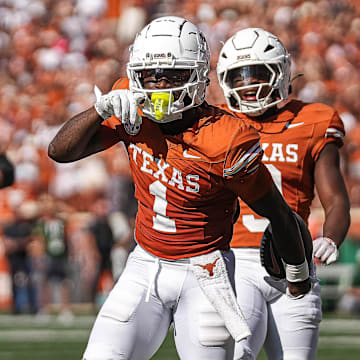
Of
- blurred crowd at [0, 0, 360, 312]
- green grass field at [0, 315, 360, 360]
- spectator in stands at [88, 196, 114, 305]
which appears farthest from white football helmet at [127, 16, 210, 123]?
spectator in stands at [88, 196, 114, 305]

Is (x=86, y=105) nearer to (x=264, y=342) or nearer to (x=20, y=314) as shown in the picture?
(x=20, y=314)

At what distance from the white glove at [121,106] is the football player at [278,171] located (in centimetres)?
104

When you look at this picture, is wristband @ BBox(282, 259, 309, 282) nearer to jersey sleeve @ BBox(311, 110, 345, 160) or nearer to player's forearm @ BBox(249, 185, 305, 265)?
player's forearm @ BBox(249, 185, 305, 265)

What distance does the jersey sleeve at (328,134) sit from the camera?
385cm

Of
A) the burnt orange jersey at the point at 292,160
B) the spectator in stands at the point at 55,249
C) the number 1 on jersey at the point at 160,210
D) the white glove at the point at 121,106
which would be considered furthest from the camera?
the spectator in stands at the point at 55,249

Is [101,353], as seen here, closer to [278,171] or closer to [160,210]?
[160,210]

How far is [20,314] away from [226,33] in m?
4.92

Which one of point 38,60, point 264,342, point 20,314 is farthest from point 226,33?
point 264,342

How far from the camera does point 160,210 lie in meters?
3.16

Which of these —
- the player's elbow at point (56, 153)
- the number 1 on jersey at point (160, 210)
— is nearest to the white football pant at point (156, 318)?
the number 1 on jersey at point (160, 210)

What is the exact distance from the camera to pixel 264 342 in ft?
12.4

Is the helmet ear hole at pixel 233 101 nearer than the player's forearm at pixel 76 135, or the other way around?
the player's forearm at pixel 76 135

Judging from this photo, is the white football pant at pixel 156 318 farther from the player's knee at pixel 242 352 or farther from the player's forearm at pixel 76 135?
the player's forearm at pixel 76 135

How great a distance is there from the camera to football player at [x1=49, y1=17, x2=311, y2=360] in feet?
9.80
